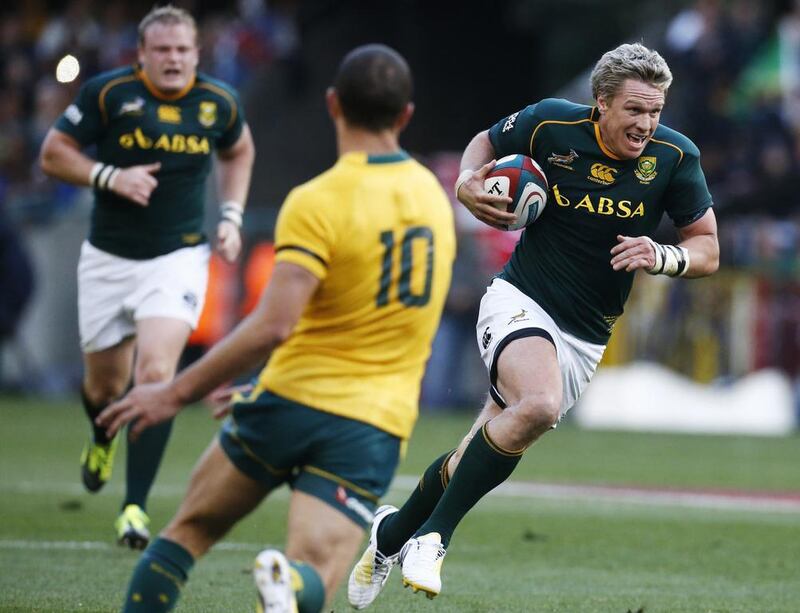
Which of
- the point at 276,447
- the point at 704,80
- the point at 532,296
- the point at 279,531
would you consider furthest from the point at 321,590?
the point at 704,80

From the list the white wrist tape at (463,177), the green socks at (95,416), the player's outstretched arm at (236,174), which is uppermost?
the white wrist tape at (463,177)

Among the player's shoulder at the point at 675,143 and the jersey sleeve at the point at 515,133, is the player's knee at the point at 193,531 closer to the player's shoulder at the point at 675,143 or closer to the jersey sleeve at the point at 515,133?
the jersey sleeve at the point at 515,133

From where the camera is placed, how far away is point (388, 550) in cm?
625

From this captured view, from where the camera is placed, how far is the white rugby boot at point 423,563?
18.7 feet

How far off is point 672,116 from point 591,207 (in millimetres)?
14118

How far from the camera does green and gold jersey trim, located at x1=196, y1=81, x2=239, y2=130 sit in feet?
28.6

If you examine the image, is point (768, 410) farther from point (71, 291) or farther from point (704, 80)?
point (71, 291)

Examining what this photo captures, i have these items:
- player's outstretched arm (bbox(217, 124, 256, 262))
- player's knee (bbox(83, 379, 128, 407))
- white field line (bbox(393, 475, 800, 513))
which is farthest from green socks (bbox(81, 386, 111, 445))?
white field line (bbox(393, 475, 800, 513))

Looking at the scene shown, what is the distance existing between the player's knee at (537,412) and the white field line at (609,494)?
4.57 m

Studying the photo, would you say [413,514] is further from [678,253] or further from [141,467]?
[141,467]

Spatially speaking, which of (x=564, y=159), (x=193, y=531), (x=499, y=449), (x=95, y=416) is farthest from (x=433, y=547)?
(x=95, y=416)

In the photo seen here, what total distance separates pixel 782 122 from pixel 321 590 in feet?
46.1

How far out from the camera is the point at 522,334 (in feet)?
20.9

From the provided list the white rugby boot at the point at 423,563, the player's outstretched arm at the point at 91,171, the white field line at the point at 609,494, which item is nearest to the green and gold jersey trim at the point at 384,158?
the white rugby boot at the point at 423,563
